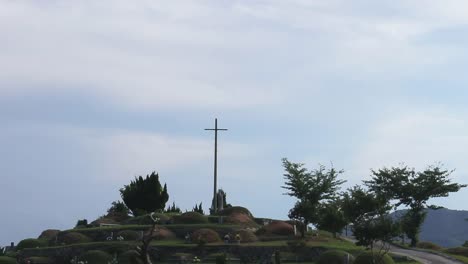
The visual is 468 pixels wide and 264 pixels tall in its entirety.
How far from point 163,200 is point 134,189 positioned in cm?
336

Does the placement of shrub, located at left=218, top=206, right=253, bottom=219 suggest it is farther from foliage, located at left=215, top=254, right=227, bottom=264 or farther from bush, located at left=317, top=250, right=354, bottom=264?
bush, located at left=317, top=250, right=354, bottom=264

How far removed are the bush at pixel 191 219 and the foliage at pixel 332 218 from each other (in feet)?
37.6

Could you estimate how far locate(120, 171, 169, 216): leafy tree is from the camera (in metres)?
86.4

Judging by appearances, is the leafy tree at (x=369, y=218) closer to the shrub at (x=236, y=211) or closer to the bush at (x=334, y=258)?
the bush at (x=334, y=258)

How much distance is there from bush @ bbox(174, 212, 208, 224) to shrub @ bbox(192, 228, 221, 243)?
21.6 feet

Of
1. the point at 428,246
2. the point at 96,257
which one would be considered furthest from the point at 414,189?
the point at 96,257

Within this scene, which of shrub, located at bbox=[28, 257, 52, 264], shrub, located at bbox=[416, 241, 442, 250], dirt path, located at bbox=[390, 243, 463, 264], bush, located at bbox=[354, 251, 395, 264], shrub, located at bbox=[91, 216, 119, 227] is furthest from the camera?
shrub, located at bbox=[91, 216, 119, 227]

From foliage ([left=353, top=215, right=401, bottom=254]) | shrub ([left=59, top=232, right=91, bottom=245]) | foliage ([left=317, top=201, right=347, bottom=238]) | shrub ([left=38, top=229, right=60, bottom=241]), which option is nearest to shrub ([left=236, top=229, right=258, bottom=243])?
foliage ([left=317, top=201, right=347, bottom=238])

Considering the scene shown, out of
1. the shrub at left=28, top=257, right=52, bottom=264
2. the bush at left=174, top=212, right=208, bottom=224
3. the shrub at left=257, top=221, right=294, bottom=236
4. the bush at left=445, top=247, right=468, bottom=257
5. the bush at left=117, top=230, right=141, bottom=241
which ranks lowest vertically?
the shrub at left=28, top=257, right=52, bottom=264

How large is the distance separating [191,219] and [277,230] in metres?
8.92

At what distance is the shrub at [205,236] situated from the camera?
65.2 m

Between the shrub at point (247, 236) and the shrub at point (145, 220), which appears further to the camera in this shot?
the shrub at point (145, 220)

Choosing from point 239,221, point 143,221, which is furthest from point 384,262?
point 143,221

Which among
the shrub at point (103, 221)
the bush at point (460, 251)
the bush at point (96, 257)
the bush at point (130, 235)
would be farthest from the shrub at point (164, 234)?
the bush at point (460, 251)
